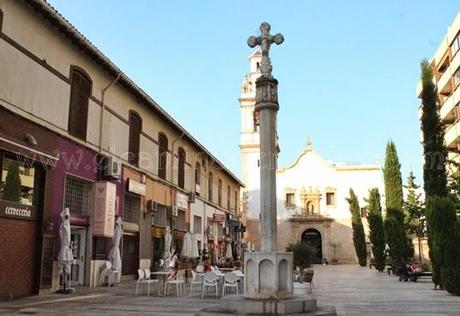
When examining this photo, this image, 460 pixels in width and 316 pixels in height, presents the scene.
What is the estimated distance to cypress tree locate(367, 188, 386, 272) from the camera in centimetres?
3707

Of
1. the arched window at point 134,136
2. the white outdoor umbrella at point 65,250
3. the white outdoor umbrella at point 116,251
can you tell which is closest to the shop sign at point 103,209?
the white outdoor umbrella at point 116,251

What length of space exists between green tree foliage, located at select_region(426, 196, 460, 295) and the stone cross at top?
31.0 ft

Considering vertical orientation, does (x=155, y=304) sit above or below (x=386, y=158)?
below

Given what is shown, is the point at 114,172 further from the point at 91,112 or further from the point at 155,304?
the point at 155,304

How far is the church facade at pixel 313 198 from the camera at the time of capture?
2244 inches

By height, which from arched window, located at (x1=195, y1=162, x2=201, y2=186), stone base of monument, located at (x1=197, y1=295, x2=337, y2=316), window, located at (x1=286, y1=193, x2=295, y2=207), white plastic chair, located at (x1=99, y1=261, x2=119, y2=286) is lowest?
stone base of monument, located at (x1=197, y1=295, x2=337, y2=316)

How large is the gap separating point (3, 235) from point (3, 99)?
3527mm

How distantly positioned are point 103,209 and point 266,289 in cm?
972

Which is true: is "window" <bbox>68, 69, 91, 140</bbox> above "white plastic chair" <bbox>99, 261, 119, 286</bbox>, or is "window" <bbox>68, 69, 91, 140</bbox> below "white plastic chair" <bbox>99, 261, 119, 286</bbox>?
above

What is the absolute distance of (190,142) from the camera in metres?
31.0

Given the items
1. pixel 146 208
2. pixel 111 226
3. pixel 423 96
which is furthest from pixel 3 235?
pixel 423 96

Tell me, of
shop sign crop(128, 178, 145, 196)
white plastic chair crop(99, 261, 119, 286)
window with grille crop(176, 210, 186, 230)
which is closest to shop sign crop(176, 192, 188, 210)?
window with grille crop(176, 210, 186, 230)

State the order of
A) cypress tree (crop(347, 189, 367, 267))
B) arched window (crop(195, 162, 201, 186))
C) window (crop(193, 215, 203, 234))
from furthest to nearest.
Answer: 1. cypress tree (crop(347, 189, 367, 267))
2. arched window (crop(195, 162, 201, 186))
3. window (crop(193, 215, 203, 234))

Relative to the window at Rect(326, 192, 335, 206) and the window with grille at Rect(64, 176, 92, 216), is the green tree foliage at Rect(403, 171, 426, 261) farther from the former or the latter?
the window with grille at Rect(64, 176, 92, 216)
